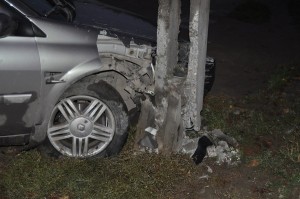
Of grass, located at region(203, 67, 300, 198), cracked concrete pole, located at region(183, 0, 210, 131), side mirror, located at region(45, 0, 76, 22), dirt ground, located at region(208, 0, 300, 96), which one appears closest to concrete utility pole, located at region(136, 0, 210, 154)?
cracked concrete pole, located at region(183, 0, 210, 131)

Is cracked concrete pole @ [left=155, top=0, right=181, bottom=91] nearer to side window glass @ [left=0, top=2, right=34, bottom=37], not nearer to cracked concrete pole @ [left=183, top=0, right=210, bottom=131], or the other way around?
cracked concrete pole @ [left=183, top=0, right=210, bottom=131]

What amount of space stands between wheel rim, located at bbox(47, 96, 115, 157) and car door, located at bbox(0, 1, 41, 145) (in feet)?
1.10

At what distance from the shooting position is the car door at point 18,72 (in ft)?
14.4

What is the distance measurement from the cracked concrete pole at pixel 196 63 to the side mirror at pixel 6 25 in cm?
157

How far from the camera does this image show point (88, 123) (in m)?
4.88

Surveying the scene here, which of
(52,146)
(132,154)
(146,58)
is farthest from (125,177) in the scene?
(146,58)

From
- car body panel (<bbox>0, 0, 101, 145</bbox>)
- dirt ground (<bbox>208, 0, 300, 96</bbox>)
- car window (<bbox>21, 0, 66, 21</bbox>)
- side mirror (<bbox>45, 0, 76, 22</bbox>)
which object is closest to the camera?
car body panel (<bbox>0, 0, 101, 145</bbox>)

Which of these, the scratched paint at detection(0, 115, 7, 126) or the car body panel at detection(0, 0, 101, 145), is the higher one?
the car body panel at detection(0, 0, 101, 145)

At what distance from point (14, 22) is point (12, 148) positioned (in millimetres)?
1522

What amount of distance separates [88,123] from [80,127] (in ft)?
0.28

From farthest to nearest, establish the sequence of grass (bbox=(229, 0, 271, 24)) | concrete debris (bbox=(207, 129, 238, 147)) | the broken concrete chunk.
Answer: grass (bbox=(229, 0, 271, 24)) < concrete debris (bbox=(207, 129, 238, 147)) < the broken concrete chunk

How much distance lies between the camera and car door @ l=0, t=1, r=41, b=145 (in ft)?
14.4

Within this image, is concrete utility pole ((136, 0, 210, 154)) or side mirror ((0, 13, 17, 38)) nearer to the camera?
side mirror ((0, 13, 17, 38))

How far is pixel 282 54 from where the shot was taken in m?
8.80
